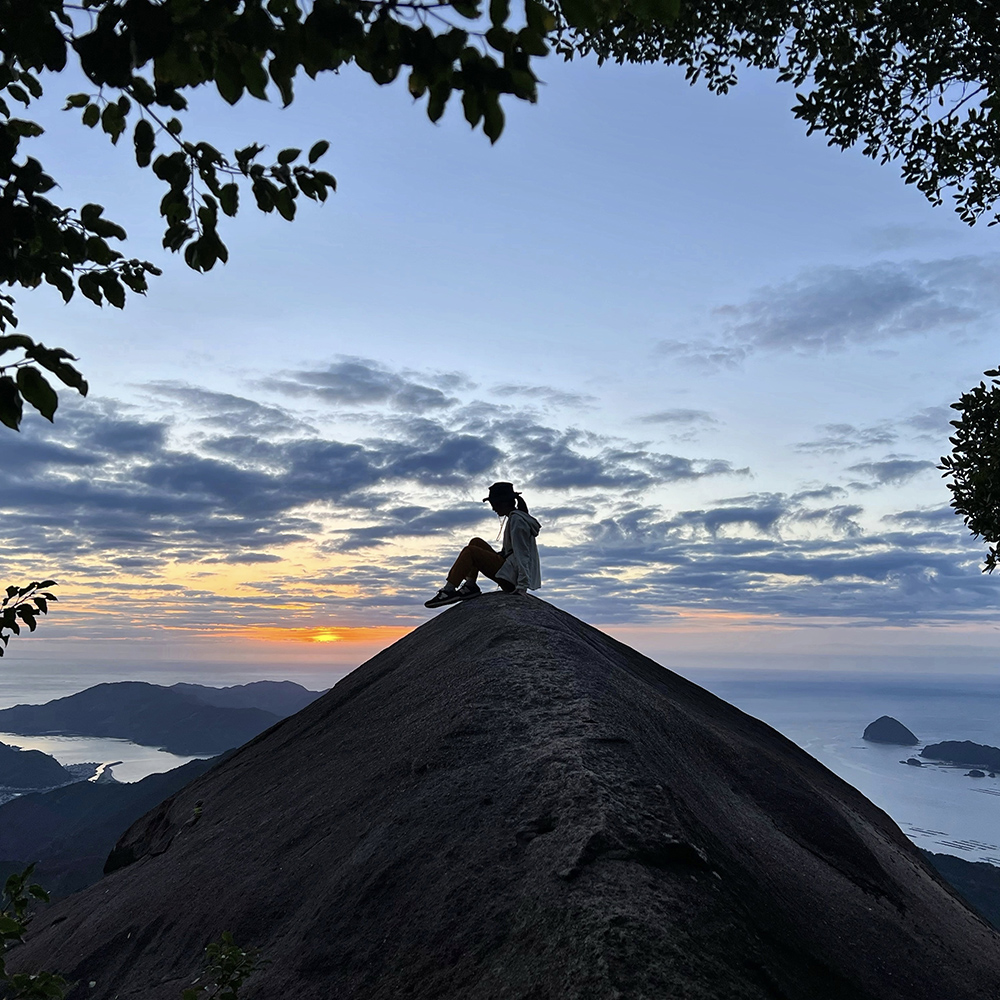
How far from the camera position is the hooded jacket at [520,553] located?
11.2 meters

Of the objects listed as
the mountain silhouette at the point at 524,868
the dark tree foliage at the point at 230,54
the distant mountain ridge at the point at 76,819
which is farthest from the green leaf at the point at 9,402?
the distant mountain ridge at the point at 76,819

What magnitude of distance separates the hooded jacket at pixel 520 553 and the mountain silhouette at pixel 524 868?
2.19 meters

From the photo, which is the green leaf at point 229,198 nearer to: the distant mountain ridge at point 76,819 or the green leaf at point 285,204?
the green leaf at point 285,204

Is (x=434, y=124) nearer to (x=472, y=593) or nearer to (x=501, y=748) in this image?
(x=501, y=748)

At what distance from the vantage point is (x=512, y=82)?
247cm

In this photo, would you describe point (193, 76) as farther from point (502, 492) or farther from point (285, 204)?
point (502, 492)

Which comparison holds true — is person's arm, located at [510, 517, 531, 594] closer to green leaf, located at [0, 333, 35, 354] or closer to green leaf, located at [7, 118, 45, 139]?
green leaf, located at [7, 118, 45, 139]

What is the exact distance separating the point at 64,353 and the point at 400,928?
3.80 m

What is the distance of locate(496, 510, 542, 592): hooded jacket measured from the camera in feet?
36.7

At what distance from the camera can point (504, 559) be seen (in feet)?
37.4

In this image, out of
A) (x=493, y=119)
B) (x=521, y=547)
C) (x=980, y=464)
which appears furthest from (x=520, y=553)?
(x=493, y=119)

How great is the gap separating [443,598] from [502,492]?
6.17 ft

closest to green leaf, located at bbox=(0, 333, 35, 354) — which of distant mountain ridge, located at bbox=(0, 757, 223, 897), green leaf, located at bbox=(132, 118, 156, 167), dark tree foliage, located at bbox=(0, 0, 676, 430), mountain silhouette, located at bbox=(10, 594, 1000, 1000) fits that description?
dark tree foliage, located at bbox=(0, 0, 676, 430)

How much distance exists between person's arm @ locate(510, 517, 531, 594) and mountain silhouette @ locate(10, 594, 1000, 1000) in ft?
7.11
